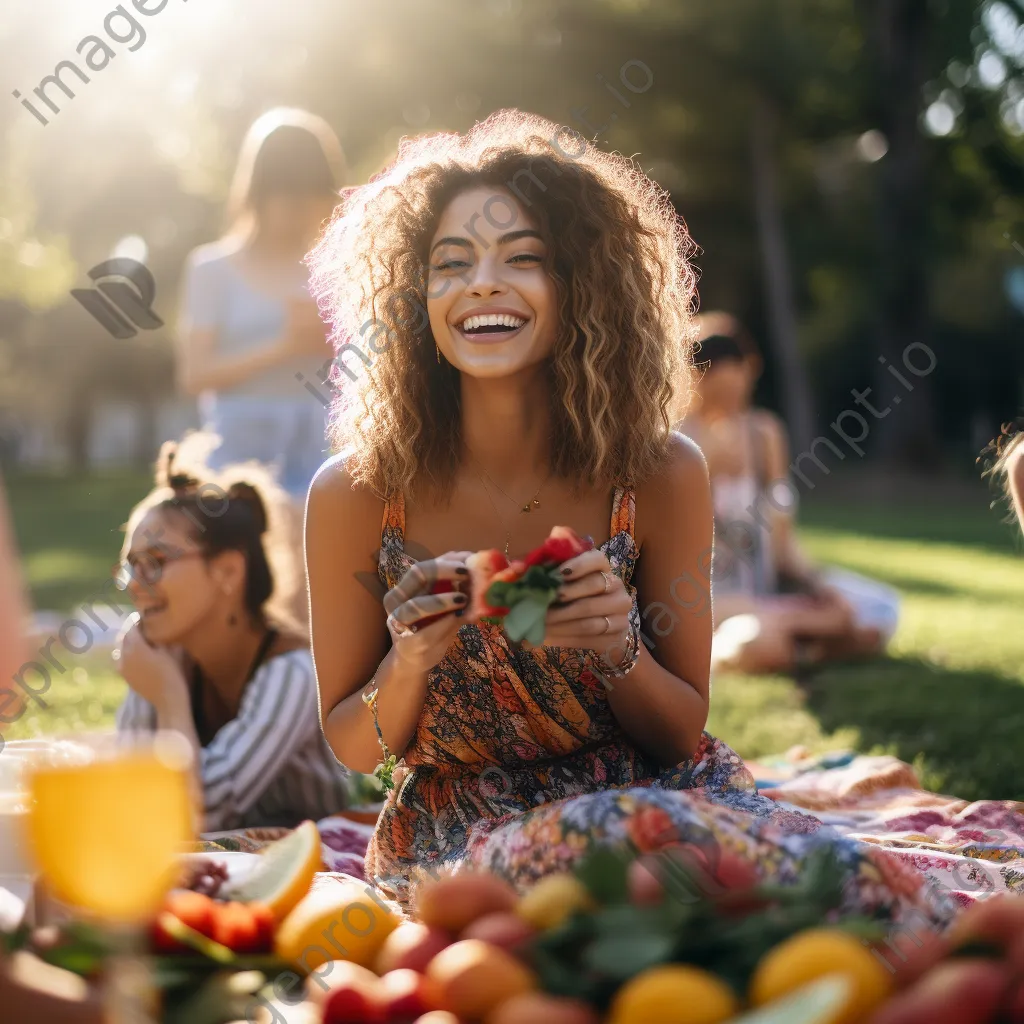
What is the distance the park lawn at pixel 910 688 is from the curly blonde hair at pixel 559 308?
7.68 feet

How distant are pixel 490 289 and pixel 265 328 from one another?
8.71 feet

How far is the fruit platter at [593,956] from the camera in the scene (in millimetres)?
1648

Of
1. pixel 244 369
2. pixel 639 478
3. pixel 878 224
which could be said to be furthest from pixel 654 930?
pixel 878 224

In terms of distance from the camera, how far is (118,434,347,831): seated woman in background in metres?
3.86

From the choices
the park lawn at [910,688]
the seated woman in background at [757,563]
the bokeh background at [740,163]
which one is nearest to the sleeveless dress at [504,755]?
the park lawn at [910,688]

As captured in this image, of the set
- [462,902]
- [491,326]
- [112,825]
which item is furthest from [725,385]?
[112,825]

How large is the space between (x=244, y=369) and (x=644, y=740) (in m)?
2.94

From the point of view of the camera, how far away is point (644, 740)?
303 centimetres

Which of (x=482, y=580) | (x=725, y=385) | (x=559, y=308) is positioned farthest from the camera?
(x=725, y=385)

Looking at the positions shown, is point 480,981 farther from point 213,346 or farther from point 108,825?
point 213,346

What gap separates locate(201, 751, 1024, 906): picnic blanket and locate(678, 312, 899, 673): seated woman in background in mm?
2417

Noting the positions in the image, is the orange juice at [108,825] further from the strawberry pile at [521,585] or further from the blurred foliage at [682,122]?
the blurred foliage at [682,122]

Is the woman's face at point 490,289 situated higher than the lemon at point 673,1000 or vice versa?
the woman's face at point 490,289

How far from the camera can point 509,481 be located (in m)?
3.15
